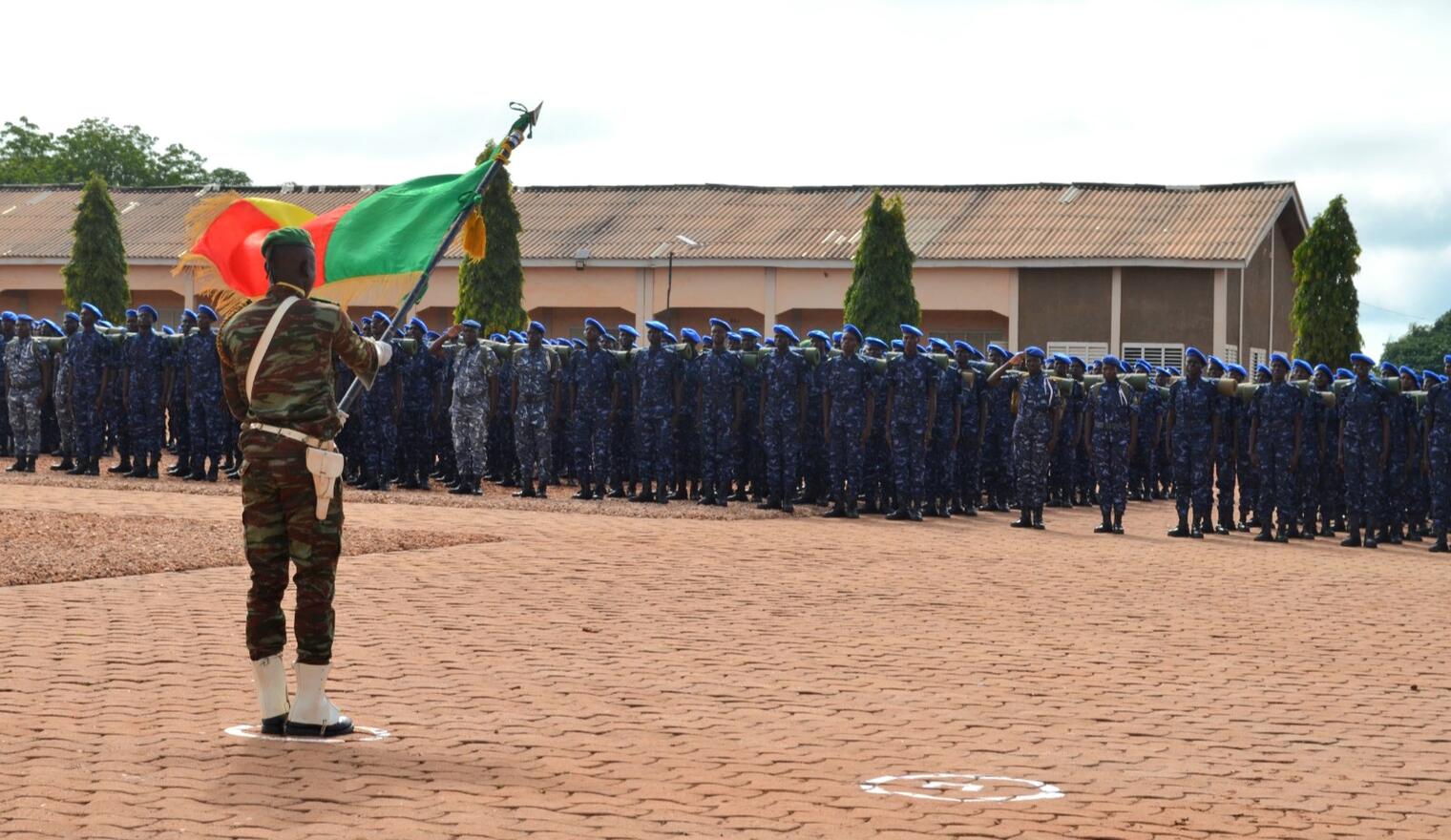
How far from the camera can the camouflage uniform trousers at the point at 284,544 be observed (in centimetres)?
729

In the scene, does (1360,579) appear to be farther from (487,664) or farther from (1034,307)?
(1034,307)

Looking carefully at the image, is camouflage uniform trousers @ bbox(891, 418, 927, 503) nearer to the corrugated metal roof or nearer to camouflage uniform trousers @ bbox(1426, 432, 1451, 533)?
camouflage uniform trousers @ bbox(1426, 432, 1451, 533)

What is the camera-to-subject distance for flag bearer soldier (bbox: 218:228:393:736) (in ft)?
23.9

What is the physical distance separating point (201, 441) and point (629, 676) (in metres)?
14.4

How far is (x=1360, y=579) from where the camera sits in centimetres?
1489

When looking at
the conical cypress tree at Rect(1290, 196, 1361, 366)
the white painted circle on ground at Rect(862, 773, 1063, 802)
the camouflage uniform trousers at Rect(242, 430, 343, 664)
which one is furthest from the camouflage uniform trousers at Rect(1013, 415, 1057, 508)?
the conical cypress tree at Rect(1290, 196, 1361, 366)

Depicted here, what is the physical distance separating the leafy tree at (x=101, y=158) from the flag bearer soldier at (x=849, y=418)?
195 feet

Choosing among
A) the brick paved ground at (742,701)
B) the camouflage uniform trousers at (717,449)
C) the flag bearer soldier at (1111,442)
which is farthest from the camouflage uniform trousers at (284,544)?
the camouflage uniform trousers at (717,449)

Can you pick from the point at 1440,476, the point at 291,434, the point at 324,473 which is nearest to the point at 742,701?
the point at 324,473

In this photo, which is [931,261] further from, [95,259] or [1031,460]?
[1031,460]

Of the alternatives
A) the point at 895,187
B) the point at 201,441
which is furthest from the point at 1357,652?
the point at 895,187

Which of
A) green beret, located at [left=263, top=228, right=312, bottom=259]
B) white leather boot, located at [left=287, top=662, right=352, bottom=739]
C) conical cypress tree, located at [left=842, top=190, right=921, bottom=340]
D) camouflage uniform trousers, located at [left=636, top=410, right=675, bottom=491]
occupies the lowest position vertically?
white leather boot, located at [left=287, top=662, right=352, bottom=739]

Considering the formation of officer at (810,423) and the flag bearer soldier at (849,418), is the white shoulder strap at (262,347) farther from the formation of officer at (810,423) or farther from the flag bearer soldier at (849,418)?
the flag bearer soldier at (849,418)

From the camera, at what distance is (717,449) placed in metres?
20.4
